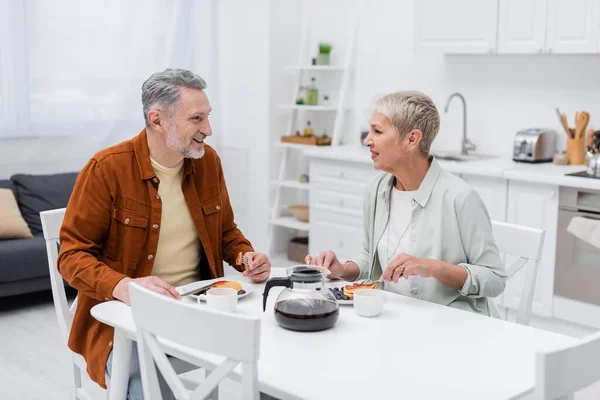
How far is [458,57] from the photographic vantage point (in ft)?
16.1

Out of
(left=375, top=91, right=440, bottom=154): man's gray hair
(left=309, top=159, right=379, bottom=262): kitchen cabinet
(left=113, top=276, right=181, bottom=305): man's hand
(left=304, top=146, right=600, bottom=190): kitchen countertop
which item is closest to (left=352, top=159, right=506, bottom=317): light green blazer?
(left=375, top=91, right=440, bottom=154): man's gray hair

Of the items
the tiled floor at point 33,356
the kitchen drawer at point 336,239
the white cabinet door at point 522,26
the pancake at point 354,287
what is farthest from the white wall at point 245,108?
the pancake at point 354,287

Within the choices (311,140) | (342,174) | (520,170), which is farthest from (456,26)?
(311,140)

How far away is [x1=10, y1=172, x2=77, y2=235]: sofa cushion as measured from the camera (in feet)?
15.9

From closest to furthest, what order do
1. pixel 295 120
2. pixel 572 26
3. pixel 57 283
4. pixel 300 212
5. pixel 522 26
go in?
pixel 57 283 < pixel 572 26 < pixel 522 26 < pixel 300 212 < pixel 295 120

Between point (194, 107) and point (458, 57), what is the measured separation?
9.35 feet

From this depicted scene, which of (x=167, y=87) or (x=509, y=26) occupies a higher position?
(x=509, y=26)

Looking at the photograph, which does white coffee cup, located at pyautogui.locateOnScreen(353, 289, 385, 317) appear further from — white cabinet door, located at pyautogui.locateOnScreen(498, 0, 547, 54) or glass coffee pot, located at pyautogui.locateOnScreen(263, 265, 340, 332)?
white cabinet door, located at pyautogui.locateOnScreen(498, 0, 547, 54)

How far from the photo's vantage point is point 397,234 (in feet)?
8.03

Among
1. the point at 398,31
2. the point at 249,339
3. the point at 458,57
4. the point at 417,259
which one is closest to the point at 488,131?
the point at 458,57

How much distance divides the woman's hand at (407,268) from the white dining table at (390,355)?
3.1 inches

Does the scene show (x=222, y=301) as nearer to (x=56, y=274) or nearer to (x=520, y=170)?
(x=56, y=274)

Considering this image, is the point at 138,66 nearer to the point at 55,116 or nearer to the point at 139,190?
the point at 55,116

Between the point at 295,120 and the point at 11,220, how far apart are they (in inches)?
86.4
